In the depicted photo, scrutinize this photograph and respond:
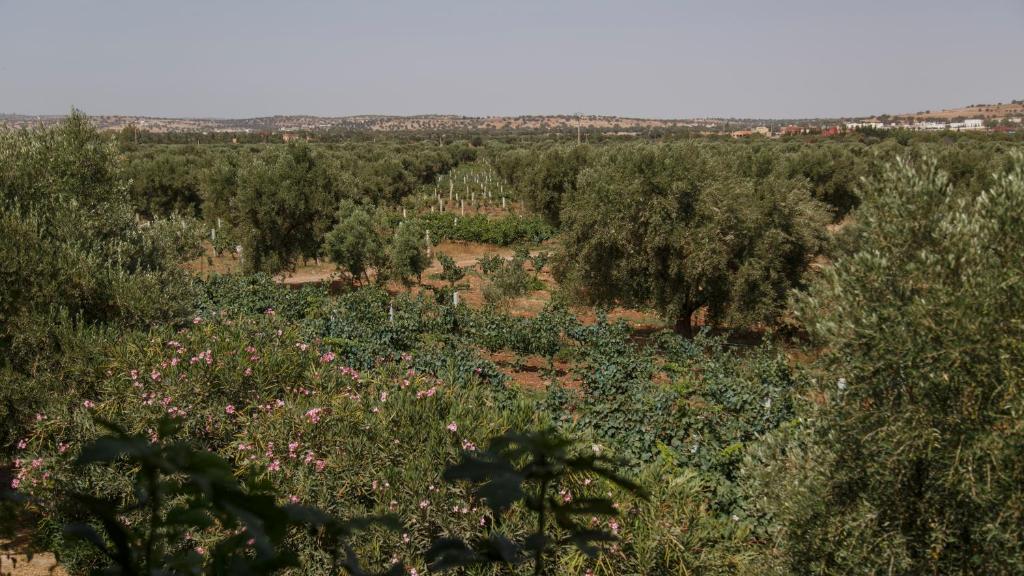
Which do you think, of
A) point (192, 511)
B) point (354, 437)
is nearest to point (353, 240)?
point (354, 437)

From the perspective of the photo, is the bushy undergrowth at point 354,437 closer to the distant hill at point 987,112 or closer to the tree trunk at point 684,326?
the tree trunk at point 684,326

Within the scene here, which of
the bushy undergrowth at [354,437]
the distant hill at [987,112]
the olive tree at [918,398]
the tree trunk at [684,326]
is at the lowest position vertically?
the tree trunk at [684,326]

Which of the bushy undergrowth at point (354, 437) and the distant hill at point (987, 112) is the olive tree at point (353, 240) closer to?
the bushy undergrowth at point (354, 437)

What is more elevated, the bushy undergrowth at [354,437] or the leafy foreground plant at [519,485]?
the leafy foreground plant at [519,485]

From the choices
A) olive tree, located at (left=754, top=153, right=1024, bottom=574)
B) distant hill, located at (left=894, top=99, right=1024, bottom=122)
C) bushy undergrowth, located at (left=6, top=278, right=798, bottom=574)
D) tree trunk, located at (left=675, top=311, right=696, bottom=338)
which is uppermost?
distant hill, located at (left=894, top=99, right=1024, bottom=122)

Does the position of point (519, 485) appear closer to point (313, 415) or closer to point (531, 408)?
point (313, 415)

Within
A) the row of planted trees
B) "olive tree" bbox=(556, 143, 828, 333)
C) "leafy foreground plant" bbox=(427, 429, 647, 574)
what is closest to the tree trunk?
"olive tree" bbox=(556, 143, 828, 333)

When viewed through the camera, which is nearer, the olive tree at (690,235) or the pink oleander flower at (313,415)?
the pink oleander flower at (313,415)

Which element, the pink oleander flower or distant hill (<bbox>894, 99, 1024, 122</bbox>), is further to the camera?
distant hill (<bbox>894, 99, 1024, 122</bbox>)

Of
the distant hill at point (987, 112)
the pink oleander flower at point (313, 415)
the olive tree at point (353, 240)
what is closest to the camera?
the pink oleander flower at point (313, 415)

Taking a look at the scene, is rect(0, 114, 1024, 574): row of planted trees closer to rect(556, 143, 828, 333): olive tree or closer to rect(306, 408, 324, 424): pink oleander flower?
rect(306, 408, 324, 424): pink oleander flower

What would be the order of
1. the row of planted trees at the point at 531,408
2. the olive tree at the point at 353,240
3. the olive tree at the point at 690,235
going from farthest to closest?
the olive tree at the point at 353,240 < the olive tree at the point at 690,235 < the row of planted trees at the point at 531,408

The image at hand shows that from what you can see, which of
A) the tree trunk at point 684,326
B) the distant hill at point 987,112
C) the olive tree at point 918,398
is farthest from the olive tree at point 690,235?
the distant hill at point 987,112

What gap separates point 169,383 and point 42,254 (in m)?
3.06
